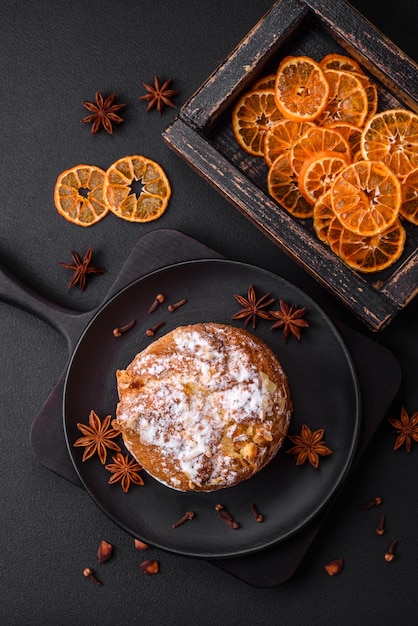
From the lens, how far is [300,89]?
3.71m

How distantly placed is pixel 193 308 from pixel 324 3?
1702 millimetres

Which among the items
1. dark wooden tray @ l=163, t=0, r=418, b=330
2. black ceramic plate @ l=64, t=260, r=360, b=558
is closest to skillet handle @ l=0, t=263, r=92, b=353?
black ceramic plate @ l=64, t=260, r=360, b=558

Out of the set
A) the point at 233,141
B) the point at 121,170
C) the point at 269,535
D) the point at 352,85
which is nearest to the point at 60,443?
the point at 269,535

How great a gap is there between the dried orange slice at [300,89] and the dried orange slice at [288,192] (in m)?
0.24

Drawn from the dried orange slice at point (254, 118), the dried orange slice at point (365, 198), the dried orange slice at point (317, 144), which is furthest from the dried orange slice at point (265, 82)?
the dried orange slice at point (365, 198)

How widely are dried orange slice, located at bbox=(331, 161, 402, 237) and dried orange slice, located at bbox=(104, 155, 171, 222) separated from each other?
1.04m

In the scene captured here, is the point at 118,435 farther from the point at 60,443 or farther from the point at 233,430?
the point at 233,430

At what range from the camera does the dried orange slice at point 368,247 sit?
11.9 feet

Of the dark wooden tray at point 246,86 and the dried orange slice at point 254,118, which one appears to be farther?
the dried orange slice at point 254,118

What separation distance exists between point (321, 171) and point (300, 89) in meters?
0.48

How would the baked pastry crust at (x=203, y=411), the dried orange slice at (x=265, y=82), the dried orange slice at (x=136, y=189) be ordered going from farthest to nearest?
the dried orange slice at (x=136, y=189) < the dried orange slice at (x=265, y=82) < the baked pastry crust at (x=203, y=411)

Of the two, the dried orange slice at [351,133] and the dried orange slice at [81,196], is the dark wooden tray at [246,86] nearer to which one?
the dried orange slice at [351,133]

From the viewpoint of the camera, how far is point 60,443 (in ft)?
12.7

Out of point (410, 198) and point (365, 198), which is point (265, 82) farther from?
point (410, 198)
